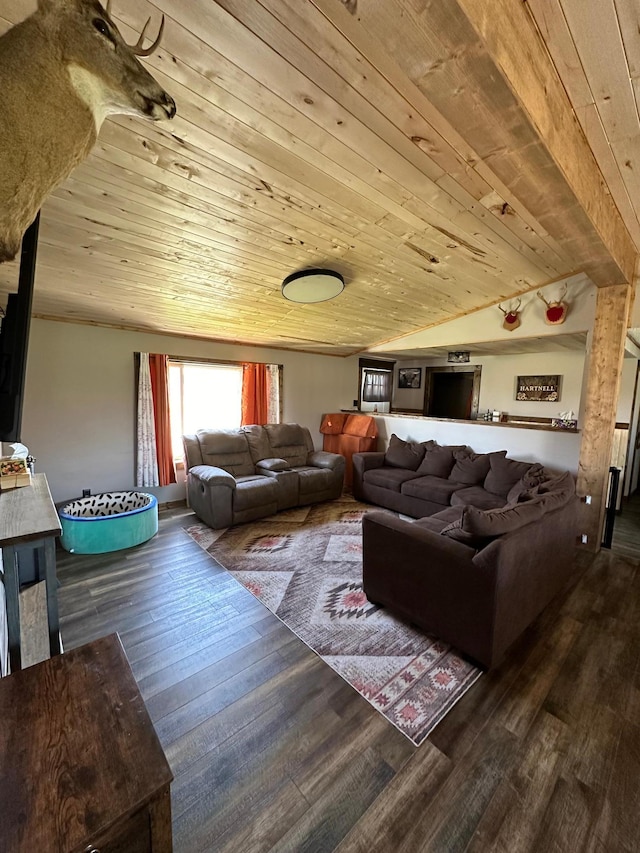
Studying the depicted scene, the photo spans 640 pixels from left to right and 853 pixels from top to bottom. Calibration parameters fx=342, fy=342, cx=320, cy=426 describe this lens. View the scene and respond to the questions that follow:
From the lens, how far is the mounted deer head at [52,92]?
73cm

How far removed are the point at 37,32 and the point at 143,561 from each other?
309 centimetres

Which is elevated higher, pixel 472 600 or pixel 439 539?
pixel 439 539

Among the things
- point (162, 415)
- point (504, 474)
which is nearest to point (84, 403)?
point (162, 415)

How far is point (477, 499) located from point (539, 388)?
3.00 metres

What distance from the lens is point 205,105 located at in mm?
1355

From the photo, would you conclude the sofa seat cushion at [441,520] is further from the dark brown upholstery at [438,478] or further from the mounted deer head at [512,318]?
the mounted deer head at [512,318]

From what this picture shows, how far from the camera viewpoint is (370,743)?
143 centimetres

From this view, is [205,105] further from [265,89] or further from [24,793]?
[24,793]

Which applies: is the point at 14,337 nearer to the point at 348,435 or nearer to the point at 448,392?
the point at 348,435

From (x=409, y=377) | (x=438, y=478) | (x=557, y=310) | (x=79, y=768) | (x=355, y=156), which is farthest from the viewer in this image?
(x=409, y=377)

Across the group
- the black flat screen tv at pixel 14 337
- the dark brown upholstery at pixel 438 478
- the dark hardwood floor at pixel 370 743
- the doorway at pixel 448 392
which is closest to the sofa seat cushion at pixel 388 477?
the dark brown upholstery at pixel 438 478

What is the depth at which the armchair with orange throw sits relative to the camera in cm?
520

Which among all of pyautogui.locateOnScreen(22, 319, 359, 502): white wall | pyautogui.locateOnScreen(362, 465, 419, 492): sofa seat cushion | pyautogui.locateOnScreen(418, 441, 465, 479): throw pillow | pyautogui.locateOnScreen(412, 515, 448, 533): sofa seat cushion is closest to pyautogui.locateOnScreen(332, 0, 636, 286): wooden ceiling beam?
pyautogui.locateOnScreen(412, 515, 448, 533): sofa seat cushion

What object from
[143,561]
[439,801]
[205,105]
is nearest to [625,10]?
[205,105]
